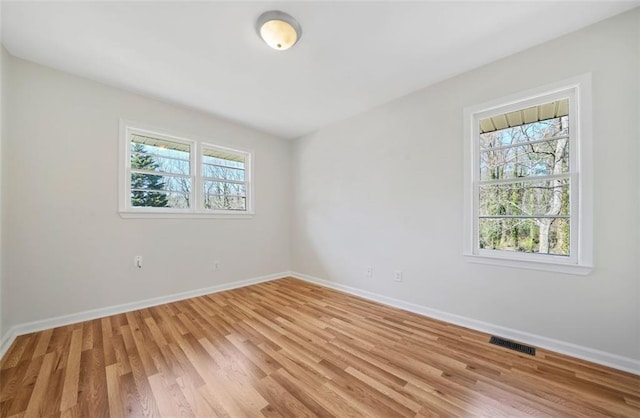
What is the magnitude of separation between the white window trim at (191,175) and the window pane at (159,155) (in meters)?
0.07

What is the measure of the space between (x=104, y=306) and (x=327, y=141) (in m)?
3.66

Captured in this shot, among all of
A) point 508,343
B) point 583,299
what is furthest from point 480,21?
point 508,343

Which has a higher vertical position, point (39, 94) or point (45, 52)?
point (45, 52)

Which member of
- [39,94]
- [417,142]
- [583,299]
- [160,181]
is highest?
[39,94]

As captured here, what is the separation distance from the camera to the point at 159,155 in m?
3.22

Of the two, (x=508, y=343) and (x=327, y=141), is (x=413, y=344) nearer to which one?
(x=508, y=343)

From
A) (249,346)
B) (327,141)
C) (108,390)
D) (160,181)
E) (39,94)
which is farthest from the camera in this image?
(327,141)

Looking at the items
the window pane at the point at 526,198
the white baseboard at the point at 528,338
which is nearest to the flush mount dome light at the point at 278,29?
the window pane at the point at 526,198

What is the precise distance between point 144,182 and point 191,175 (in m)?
0.58

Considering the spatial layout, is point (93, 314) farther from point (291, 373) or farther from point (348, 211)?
point (348, 211)

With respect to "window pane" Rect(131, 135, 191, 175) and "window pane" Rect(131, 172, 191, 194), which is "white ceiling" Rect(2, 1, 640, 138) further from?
"window pane" Rect(131, 172, 191, 194)

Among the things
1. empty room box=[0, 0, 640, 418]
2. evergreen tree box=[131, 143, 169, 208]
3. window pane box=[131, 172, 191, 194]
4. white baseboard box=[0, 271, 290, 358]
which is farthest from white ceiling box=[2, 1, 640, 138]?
white baseboard box=[0, 271, 290, 358]

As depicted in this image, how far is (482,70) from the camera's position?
243 cm

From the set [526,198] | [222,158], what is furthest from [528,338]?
[222,158]
